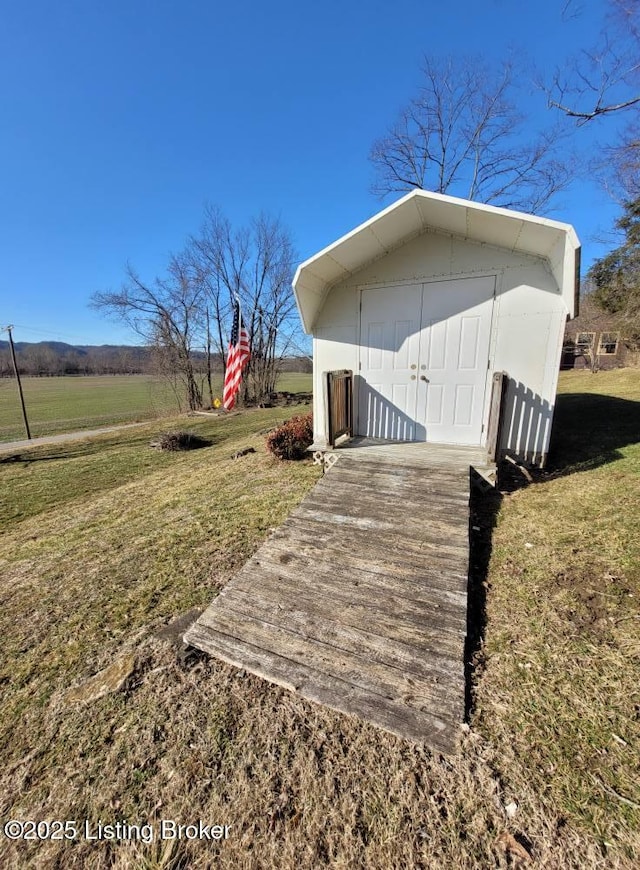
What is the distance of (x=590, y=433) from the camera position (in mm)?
6840

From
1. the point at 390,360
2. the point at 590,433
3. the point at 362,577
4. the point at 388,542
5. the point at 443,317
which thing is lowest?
the point at 362,577

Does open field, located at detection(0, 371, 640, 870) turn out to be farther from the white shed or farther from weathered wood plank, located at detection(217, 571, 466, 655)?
the white shed

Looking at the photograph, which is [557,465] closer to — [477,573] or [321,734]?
[477,573]

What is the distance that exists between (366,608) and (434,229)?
16.6 feet

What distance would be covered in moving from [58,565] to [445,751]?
415cm

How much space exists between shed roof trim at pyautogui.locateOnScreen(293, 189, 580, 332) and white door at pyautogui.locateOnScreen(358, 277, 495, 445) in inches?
21.9

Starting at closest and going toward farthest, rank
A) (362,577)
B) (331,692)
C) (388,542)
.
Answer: (331,692) → (362,577) → (388,542)

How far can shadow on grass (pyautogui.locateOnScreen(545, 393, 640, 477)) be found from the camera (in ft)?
17.1

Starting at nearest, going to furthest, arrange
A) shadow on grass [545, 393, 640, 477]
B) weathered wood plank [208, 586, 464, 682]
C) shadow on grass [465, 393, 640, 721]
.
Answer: weathered wood plank [208, 586, 464, 682], shadow on grass [465, 393, 640, 721], shadow on grass [545, 393, 640, 477]

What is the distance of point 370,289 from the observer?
17.8 ft

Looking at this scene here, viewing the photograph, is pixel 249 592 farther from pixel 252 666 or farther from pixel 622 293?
pixel 622 293

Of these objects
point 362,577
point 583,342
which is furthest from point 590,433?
point 583,342

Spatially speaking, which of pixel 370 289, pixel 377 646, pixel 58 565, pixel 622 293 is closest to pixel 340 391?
pixel 370 289

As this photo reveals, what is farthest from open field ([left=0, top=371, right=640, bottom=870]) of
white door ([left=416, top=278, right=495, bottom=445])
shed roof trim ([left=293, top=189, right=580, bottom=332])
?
shed roof trim ([left=293, top=189, right=580, bottom=332])
